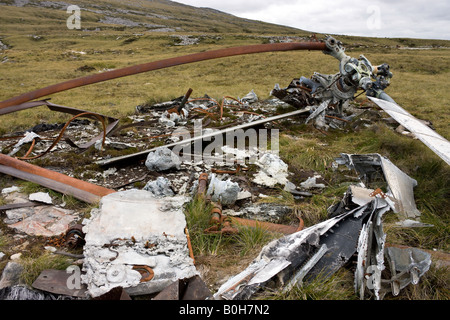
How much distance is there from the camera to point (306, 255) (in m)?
2.10

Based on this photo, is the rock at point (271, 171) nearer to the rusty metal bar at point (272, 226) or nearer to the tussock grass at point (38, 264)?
the rusty metal bar at point (272, 226)

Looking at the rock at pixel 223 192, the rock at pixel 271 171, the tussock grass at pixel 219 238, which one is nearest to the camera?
the tussock grass at pixel 219 238

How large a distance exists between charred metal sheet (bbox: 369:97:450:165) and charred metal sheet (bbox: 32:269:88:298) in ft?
10.7

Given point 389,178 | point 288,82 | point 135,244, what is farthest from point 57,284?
point 288,82

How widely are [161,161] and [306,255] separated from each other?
249 centimetres

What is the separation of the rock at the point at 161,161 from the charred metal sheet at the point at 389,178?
87.4 inches

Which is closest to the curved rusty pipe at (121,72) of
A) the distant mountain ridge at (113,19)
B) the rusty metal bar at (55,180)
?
the rusty metal bar at (55,180)

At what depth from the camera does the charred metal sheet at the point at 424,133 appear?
2.93 meters

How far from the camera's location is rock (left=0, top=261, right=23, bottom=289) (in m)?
1.96

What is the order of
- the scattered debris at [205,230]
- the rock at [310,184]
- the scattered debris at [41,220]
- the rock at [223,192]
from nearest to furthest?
the scattered debris at [205,230], the scattered debris at [41,220], the rock at [223,192], the rock at [310,184]

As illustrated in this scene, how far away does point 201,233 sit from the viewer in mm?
2564

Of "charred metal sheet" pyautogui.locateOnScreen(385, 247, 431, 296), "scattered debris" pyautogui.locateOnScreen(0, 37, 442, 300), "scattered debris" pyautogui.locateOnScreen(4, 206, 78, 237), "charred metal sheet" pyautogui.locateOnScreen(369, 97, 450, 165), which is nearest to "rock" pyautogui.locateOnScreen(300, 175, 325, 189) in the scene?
"scattered debris" pyautogui.locateOnScreen(0, 37, 442, 300)

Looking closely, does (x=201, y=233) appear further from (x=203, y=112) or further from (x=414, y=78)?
(x=414, y=78)

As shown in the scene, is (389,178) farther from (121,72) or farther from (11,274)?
(11,274)
